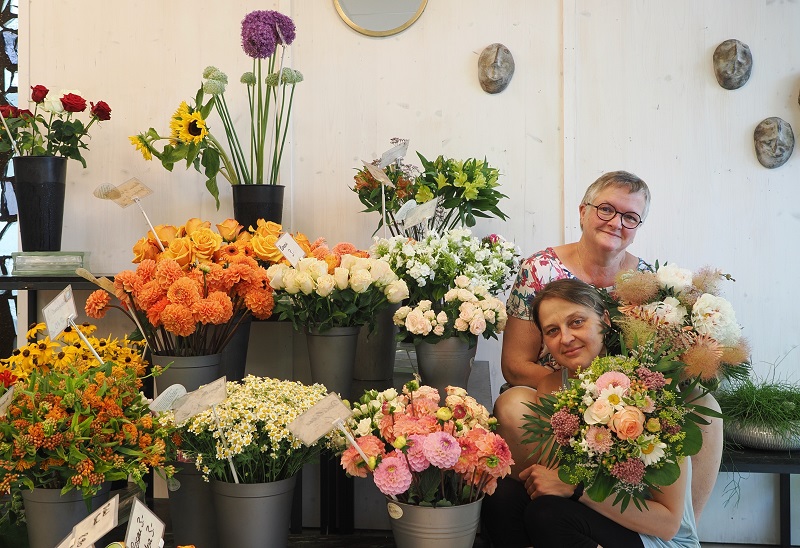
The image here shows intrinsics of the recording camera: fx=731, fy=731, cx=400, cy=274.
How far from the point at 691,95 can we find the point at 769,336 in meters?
0.92

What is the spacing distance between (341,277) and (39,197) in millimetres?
1309

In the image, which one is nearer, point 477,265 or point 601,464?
point 601,464

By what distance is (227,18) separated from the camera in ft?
9.04

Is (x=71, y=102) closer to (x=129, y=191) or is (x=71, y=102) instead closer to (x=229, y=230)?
(x=129, y=191)

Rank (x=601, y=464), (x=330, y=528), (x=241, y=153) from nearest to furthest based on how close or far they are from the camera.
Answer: (x=601, y=464)
(x=330, y=528)
(x=241, y=153)

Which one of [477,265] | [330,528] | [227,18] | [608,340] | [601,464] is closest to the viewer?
[601,464]

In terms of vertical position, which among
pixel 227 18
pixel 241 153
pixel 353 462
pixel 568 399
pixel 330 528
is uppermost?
pixel 227 18

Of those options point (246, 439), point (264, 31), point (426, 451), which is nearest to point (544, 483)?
point (426, 451)

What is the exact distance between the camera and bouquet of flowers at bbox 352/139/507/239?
2.36 metres

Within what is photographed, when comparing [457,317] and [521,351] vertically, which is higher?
[457,317]

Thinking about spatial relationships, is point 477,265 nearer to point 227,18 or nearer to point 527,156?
point 527,156

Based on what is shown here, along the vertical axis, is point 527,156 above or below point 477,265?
above

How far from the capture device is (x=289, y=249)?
1.80 metres

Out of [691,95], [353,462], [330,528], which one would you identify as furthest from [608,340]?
[691,95]
